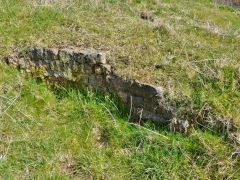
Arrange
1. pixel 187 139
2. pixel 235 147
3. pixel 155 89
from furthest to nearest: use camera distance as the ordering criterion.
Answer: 1. pixel 155 89
2. pixel 187 139
3. pixel 235 147

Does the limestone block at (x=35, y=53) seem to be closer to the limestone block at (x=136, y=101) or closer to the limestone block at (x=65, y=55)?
the limestone block at (x=65, y=55)

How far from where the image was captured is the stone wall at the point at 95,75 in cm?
286

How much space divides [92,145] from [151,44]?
194 centimetres

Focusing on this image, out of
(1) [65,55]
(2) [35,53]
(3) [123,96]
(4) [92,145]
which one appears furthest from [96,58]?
(4) [92,145]

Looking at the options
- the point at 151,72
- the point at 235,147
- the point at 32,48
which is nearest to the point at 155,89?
the point at 151,72

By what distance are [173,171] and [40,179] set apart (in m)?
1.51

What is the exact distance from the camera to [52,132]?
2.82 metres

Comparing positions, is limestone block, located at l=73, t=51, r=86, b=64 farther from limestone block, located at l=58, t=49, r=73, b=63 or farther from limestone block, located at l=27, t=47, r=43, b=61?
limestone block, located at l=27, t=47, r=43, b=61

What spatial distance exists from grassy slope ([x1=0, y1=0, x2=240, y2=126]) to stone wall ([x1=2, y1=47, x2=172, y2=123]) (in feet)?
0.48

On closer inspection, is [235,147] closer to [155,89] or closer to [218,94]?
[218,94]

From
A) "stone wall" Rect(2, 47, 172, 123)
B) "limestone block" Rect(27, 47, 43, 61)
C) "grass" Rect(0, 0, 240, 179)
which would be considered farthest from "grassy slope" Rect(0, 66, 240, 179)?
"limestone block" Rect(27, 47, 43, 61)

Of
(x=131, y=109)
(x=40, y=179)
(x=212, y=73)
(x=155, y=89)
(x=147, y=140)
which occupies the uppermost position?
(x=212, y=73)

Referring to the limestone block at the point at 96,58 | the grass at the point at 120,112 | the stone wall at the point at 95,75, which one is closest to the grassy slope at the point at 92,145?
the grass at the point at 120,112

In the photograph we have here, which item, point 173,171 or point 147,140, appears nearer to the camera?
point 173,171
